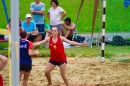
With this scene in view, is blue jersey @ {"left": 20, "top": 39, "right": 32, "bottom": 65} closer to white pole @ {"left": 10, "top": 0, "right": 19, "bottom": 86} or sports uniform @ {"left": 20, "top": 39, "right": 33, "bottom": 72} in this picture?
sports uniform @ {"left": 20, "top": 39, "right": 33, "bottom": 72}

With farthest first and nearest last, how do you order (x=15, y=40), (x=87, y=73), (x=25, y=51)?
(x=87, y=73), (x=25, y=51), (x=15, y=40)

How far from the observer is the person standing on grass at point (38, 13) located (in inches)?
656

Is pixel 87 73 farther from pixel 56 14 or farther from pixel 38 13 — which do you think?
pixel 38 13

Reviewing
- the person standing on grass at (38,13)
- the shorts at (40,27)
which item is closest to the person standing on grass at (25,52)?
the person standing on grass at (38,13)

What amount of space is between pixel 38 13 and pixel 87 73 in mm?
4672

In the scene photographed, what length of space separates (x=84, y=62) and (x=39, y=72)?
1.94 metres

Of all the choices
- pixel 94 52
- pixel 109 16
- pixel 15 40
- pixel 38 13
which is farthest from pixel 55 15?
pixel 15 40

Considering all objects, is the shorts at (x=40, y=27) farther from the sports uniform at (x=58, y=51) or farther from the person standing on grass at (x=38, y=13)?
the sports uniform at (x=58, y=51)

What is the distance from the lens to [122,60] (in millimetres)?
14773

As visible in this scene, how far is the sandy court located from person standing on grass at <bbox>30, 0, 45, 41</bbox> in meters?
2.36

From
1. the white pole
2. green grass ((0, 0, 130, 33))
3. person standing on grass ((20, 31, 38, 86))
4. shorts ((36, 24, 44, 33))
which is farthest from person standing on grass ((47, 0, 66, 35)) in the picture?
the white pole

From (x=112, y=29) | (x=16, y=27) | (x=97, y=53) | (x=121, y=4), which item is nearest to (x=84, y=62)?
(x=97, y=53)

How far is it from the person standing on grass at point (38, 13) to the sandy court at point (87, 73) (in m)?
2.36

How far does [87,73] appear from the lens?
12.7 m
